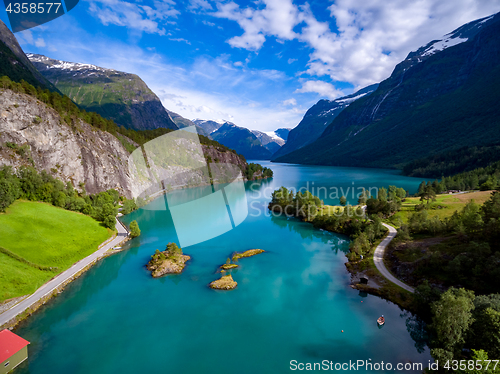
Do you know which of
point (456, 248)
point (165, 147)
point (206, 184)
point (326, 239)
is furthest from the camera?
point (206, 184)

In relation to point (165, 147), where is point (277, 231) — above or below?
below

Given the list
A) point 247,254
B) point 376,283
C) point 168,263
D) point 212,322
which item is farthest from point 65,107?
point 376,283

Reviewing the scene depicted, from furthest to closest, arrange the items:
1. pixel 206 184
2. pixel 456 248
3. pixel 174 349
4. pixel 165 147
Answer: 1. pixel 206 184
2. pixel 165 147
3. pixel 456 248
4. pixel 174 349

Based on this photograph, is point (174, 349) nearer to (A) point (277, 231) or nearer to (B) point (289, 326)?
(B) point (289, 326)

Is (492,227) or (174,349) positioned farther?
(492,227)

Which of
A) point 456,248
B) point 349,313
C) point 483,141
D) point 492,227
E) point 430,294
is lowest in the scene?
point 349,313

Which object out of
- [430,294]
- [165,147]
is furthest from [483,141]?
[165,147]

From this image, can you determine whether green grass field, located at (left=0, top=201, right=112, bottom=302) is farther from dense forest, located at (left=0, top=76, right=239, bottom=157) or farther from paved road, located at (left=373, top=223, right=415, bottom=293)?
paved road, located at (left=373, top=223, right=415, bottom=293)
